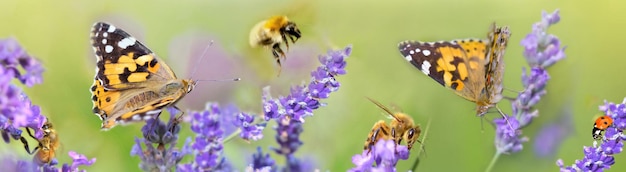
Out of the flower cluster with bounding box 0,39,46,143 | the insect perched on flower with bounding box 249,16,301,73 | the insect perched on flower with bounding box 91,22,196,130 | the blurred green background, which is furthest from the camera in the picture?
the blurred green background

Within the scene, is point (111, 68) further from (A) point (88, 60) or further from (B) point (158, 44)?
(B) point (158, 44)

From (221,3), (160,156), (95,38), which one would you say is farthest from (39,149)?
(221,3)

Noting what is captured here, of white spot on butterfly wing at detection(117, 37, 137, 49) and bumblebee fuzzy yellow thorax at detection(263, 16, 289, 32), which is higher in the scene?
bumblebee fuzzy yellow thorax at detection(263, 16, 289, 32)

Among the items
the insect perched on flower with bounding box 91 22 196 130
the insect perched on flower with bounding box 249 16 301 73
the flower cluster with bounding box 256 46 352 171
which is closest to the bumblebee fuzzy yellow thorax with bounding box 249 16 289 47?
the insect perched on flower with bounding box 249 16 301 73

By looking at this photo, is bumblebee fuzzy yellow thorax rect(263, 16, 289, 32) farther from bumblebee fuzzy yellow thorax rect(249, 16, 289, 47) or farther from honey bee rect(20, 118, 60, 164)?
honey bee rect(20, 118, 60, 164)

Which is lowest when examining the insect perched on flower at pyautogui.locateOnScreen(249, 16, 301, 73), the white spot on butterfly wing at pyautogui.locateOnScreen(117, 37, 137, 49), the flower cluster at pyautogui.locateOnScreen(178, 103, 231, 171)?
the flower cluster at pyautogui.locateOnScreen(178, 103, 231, 171)

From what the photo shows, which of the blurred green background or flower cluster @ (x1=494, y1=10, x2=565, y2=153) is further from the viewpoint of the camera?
the blurred green background

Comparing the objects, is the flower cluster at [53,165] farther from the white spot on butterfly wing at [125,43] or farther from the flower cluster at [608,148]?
the flower cluster at [608,148]
